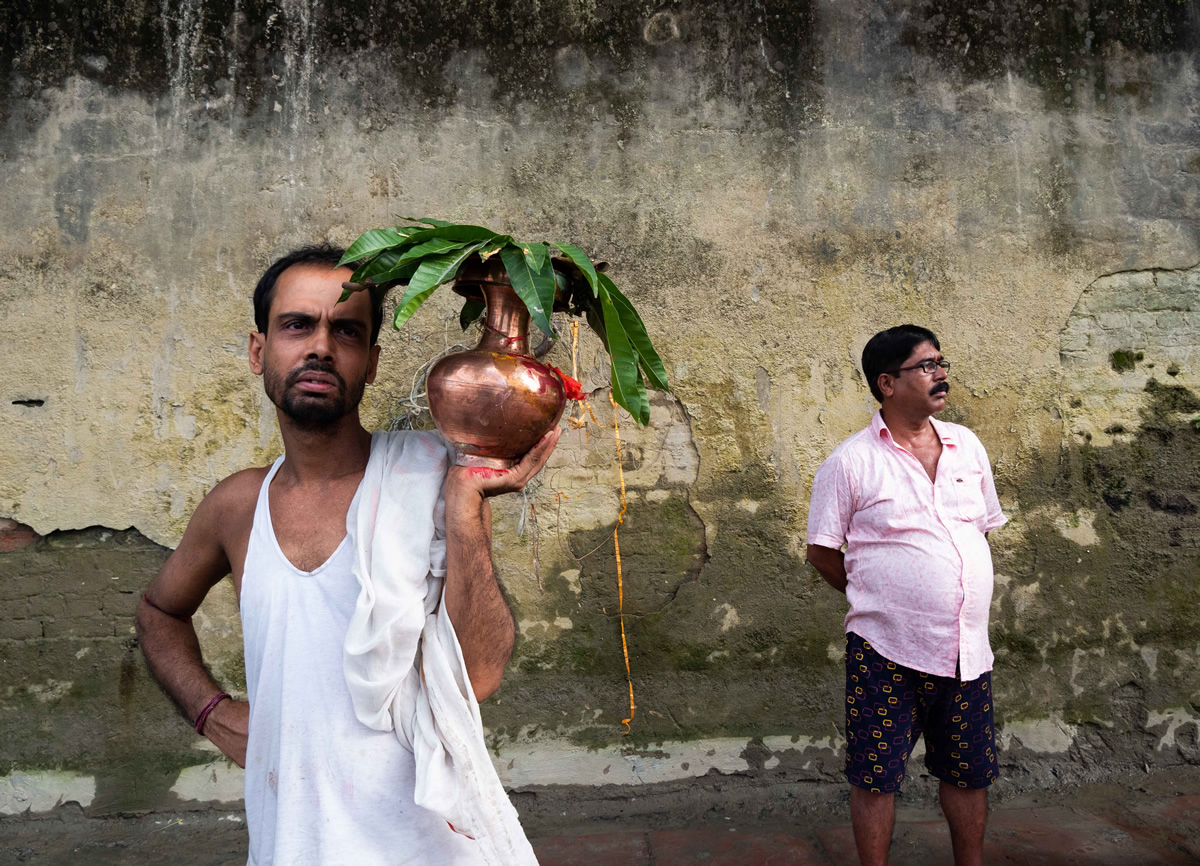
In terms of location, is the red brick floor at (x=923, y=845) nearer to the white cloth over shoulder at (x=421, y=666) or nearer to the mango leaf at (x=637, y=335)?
the white cloth over shoulder at (x=421, y=666)

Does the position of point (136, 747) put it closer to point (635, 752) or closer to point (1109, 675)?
point (635, 752)

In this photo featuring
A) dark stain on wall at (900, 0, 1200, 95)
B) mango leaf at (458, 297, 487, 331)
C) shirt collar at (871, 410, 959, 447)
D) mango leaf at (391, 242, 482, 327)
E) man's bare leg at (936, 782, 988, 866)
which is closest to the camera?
mango leaf at (391, 242, 482, 327)

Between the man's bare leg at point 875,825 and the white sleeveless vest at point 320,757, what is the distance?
5.50ft

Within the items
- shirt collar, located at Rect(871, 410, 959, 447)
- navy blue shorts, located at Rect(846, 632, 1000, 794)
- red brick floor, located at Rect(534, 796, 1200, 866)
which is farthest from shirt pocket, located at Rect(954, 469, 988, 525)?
red brick floor, located at Rect(534, 796, 1200, 866)

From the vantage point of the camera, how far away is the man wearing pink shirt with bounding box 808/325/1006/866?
107 inches

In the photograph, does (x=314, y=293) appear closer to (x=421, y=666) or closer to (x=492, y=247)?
(x=492, y=247)

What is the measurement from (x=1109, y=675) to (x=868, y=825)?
1790 millimetres

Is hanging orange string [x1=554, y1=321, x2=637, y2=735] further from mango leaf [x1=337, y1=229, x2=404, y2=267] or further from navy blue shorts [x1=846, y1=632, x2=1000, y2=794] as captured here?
mango leaf [x1=337, y1=229, x2=404, y2=267]

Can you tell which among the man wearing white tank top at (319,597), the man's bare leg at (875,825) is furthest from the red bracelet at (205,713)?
the man's bare leg at (875,825)

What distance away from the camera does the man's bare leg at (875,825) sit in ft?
9.04

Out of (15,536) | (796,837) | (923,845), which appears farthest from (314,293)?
(923,845)

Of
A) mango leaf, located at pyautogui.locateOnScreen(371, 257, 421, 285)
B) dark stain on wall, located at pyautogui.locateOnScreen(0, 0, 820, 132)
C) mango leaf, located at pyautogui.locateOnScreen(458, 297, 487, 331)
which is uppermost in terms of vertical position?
dark stain on wall, located at pyautogui.locateOnScreen(0, 0, 820, 132)

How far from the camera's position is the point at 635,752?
3.73 meters

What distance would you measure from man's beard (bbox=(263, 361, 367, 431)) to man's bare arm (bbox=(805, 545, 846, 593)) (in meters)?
1.81
